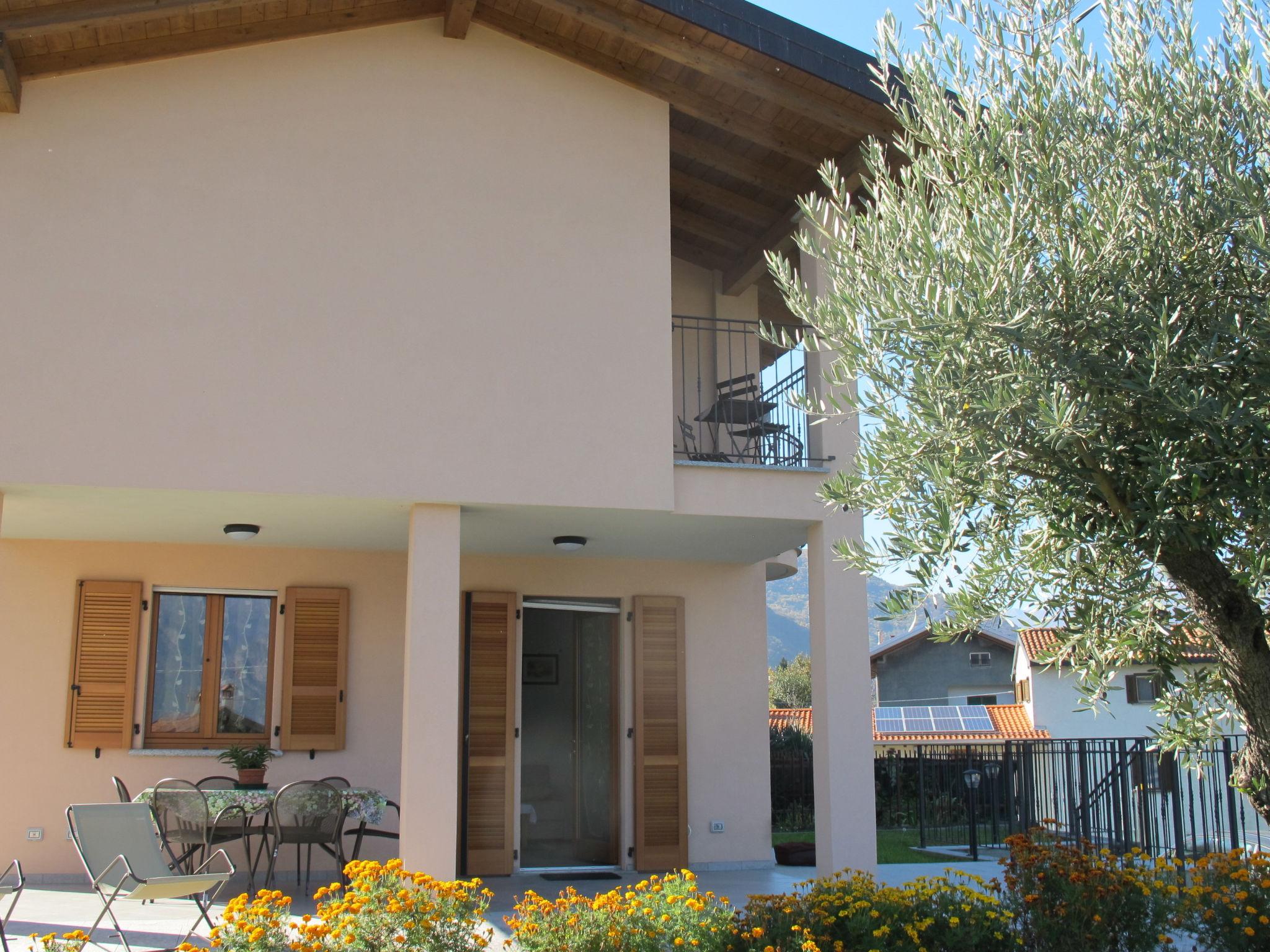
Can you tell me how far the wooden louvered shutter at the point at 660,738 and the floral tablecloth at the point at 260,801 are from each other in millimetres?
2585

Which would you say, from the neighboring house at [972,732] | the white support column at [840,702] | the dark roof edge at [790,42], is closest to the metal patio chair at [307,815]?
the white support column at [840,702]

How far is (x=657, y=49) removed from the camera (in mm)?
8203

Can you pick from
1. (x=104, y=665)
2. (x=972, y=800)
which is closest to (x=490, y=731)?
(x=104, y=665)

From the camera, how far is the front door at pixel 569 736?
10.2 metres

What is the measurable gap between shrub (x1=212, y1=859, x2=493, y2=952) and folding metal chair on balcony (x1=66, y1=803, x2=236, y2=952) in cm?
142

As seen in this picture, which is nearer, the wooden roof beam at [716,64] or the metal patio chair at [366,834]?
the wooden roof beam at [716,64]

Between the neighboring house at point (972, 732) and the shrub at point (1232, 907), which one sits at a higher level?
the neighboring house at point (972, 732)

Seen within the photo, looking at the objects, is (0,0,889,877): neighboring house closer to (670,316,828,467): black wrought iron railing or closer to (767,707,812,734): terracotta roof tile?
(670,316,828,467): black wrought iron railing

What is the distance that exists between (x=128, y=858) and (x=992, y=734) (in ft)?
79.6

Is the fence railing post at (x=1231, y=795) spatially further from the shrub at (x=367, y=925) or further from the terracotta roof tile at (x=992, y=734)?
the terracotta roof tile at (x=992, y=734)

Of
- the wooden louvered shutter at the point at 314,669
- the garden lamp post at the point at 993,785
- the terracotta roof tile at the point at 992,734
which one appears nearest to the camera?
the wooden louvered shutter at the point at 314,669

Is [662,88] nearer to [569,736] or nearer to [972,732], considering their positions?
[569,736]

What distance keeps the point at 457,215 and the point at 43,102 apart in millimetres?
2642

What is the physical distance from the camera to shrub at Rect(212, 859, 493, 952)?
4.72 metres
